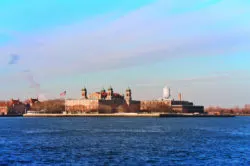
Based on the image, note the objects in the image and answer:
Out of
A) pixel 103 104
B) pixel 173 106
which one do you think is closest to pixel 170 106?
pixel 173 106

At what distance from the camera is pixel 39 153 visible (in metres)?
34.4

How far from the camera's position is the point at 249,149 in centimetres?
3734

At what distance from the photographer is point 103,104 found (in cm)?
18375

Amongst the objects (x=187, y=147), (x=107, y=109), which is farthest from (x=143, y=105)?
(x=187, y=147)

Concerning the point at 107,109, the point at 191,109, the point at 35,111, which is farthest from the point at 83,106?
the point at 191,109

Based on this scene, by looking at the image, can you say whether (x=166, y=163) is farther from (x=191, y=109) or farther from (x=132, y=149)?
(x=191, y=109)

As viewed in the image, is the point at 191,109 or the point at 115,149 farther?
the point at 191,109

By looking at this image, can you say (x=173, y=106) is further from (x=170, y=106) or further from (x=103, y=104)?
(x=103, y=104)

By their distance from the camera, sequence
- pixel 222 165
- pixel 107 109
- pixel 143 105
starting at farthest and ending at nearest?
pixel 143 105, pixel 107 109, pixel 222 165

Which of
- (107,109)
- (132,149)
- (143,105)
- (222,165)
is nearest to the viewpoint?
(222,165)

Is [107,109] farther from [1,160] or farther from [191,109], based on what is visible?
[1,160]

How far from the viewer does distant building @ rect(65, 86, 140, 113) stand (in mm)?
182875

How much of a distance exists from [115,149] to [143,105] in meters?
159

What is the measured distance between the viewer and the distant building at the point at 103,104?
182875 mm
